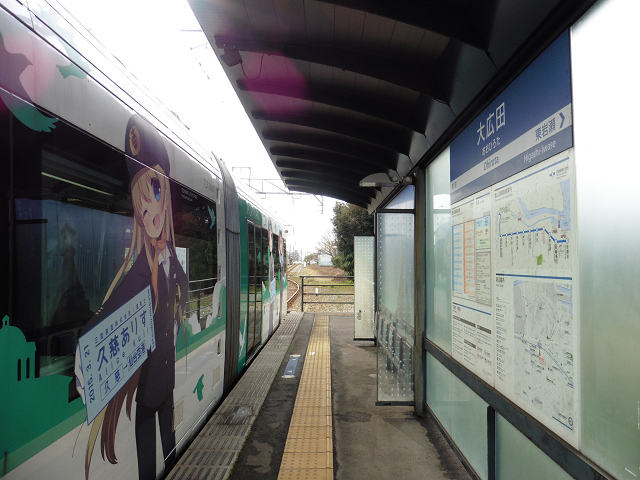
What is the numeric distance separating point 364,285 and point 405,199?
3.18 m

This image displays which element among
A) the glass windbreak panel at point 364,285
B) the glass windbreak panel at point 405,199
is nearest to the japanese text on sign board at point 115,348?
the glass windbreak panel at point 405,199

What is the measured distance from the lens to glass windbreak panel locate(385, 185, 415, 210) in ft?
17.2

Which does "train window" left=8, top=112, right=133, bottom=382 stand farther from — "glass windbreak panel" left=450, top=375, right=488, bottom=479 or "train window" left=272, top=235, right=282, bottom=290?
"train window" left=272, top=235, right=282, bottom=290

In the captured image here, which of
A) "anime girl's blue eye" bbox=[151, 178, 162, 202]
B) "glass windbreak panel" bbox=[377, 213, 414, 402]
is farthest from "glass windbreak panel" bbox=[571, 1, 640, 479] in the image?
"glass windbreak panel" bbox=[377, 213, 414, 402]

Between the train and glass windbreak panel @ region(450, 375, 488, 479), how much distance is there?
90.3 inches

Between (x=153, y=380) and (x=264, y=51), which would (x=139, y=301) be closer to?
(x=153, y=380)

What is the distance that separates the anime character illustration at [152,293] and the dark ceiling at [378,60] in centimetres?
142

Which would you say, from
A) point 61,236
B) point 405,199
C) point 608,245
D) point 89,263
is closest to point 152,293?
point 89,263

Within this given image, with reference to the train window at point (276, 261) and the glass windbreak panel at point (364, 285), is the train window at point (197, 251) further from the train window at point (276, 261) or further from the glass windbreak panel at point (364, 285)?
the train window at point (276, 261)

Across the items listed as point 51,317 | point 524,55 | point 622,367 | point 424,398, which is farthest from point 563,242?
point 424,398

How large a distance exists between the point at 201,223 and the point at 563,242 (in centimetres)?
285

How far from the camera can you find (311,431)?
4035 mm

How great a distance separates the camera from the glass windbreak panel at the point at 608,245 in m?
1.56

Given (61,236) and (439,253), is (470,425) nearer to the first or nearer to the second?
(439,253)
